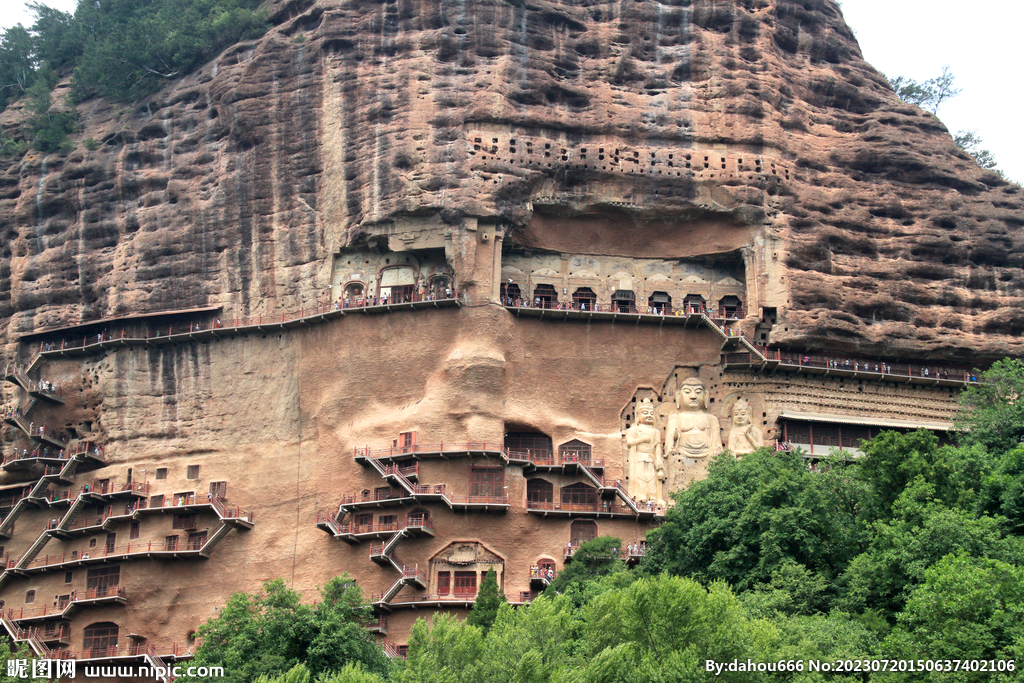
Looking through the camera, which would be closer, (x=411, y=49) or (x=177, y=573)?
(x=177, y=573)

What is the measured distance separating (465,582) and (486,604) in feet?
14.8

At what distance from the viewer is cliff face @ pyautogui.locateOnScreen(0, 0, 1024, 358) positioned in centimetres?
4869

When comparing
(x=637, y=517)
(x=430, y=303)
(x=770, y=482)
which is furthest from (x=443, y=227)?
(x=770, y=482)

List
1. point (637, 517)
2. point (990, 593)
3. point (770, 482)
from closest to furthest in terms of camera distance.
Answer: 1. point (990, 593)
2. point (770, 482)
3. point (637, 517)

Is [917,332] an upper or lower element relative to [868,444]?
upper

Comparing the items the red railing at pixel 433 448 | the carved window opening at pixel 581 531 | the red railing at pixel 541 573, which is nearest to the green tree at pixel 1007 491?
the carved window opening at pixel 581 531

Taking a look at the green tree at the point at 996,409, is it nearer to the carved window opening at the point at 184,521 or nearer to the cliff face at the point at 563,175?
the cliff face at the point at 563,175

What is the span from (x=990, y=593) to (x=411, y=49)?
28051mm

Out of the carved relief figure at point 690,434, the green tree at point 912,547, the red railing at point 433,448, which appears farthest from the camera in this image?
the carved relief figure at point 690,434

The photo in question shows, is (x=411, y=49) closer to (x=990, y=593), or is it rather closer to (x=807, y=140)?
(x=807, y=140)

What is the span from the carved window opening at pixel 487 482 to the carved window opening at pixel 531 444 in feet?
4.47

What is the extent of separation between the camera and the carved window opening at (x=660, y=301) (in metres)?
50.2

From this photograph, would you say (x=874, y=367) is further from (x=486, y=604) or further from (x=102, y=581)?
(x=102, y=581)

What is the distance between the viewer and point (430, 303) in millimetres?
47281
